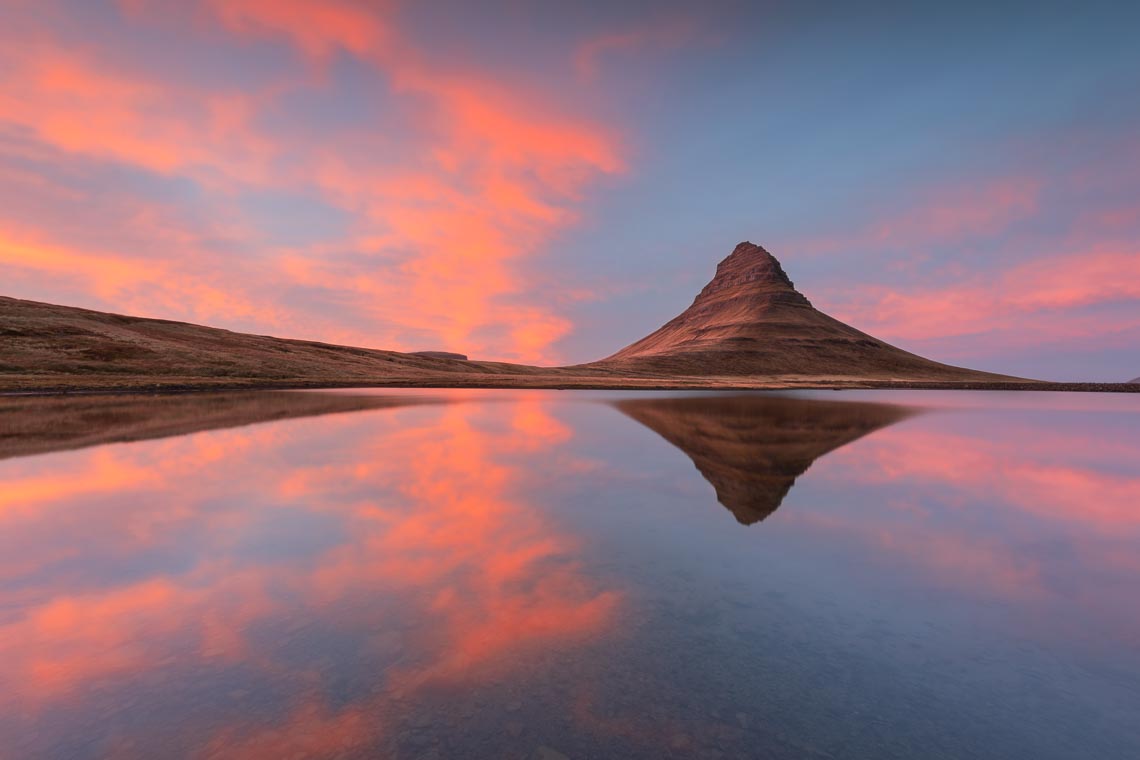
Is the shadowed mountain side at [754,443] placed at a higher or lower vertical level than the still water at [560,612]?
higher

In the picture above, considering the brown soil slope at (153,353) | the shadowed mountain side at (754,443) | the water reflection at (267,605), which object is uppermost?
the brown soil slope at (153,353)

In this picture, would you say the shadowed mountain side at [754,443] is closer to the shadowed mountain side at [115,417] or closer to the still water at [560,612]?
the still water at [560,612]

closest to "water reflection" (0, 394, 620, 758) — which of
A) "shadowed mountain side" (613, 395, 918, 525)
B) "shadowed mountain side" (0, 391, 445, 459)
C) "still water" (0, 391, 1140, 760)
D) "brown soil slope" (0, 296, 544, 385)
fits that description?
"still water" (0, 391, 1140, 760)

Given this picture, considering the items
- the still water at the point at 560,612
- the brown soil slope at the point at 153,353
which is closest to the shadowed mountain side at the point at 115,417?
the still water at the point at 560,612

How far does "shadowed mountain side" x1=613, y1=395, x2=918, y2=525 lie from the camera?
16109mm

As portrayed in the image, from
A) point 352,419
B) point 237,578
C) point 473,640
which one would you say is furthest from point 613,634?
point 352,419

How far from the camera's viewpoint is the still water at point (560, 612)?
5.27 meters

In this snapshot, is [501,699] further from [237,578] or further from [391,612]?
[237,578]

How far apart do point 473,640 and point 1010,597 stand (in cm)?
989

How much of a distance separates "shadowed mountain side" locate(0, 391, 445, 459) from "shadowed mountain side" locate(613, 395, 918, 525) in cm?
2789

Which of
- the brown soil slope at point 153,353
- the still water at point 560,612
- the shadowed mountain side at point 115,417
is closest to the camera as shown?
the still water at point 560,612

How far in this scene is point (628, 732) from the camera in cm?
520

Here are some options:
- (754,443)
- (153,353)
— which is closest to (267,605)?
(754,443)

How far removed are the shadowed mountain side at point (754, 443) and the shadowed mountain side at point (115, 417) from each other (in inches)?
1098
